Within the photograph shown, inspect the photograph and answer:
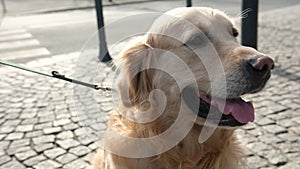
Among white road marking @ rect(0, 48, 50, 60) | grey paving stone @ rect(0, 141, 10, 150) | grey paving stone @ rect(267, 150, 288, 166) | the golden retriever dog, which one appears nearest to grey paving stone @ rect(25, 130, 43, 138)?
grey paving stone @ rect(0, 141, 10, 150)

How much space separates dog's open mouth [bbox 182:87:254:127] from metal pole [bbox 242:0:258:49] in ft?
15.9

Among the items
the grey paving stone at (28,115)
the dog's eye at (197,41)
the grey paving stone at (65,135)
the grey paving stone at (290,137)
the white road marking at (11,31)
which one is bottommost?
the white road marking at (11,31)

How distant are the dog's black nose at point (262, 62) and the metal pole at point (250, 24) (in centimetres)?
492

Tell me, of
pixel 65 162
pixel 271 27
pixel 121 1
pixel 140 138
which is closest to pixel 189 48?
pixel 140 138

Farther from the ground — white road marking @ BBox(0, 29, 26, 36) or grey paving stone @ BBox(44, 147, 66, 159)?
grey paving stone @ BBox(44, 147, 66, 159)

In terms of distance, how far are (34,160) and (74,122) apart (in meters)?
0.94

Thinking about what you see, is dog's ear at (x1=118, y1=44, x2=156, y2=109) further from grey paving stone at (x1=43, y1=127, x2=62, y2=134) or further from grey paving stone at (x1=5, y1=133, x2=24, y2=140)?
grey paving stone at (x1=5, y1=133, x2=24, y2=140)

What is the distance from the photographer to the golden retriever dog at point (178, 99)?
251cm

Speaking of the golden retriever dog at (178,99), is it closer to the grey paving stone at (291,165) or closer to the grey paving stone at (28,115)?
the grey paving stone at (291,165)

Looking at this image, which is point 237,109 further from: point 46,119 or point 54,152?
A: point 46,119

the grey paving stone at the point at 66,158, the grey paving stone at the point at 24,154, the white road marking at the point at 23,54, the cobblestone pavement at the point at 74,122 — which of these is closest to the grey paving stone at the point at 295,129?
the cobblestone pavement at the point at 74,122

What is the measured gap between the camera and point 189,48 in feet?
8.58

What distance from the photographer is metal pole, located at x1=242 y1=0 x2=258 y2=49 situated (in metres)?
6.92

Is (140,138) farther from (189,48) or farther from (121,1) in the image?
(121,1)
